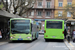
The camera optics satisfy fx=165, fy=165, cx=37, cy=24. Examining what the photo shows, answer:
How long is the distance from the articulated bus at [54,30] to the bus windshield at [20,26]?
272cm

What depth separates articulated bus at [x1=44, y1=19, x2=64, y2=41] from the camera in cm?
1892

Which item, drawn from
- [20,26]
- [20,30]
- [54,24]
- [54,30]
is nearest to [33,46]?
[20,30]

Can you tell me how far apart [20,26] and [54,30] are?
408 centimetres

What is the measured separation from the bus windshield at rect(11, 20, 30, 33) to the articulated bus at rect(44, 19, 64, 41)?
2717 mm

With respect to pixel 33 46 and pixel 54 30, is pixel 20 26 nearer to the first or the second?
pixel 33 46

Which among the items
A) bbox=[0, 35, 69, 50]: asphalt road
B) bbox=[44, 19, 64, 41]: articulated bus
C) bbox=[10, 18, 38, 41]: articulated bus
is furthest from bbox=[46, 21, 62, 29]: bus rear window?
bbox=[0, 35, 69, 50]: asphalt road

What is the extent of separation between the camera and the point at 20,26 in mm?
17562

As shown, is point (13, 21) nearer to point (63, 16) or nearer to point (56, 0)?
point (63, 16)

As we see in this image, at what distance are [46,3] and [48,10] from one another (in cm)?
225

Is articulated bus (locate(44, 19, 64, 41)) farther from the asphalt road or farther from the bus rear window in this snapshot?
the asphalt road

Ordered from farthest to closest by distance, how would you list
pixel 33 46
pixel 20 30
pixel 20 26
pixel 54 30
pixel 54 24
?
pixel 54 24 < pixel 54 30 < pixel 20 26 < pixel 20 30 < pixel 33 46

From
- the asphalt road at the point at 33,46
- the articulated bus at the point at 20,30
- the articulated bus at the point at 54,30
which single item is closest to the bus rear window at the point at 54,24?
the articulated bus at the point at 54,30

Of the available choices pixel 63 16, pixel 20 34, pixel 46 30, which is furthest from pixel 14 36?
pixel 63 16

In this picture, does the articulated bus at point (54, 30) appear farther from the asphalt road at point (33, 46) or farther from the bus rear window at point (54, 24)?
the asphalt road at point (33, 46)
